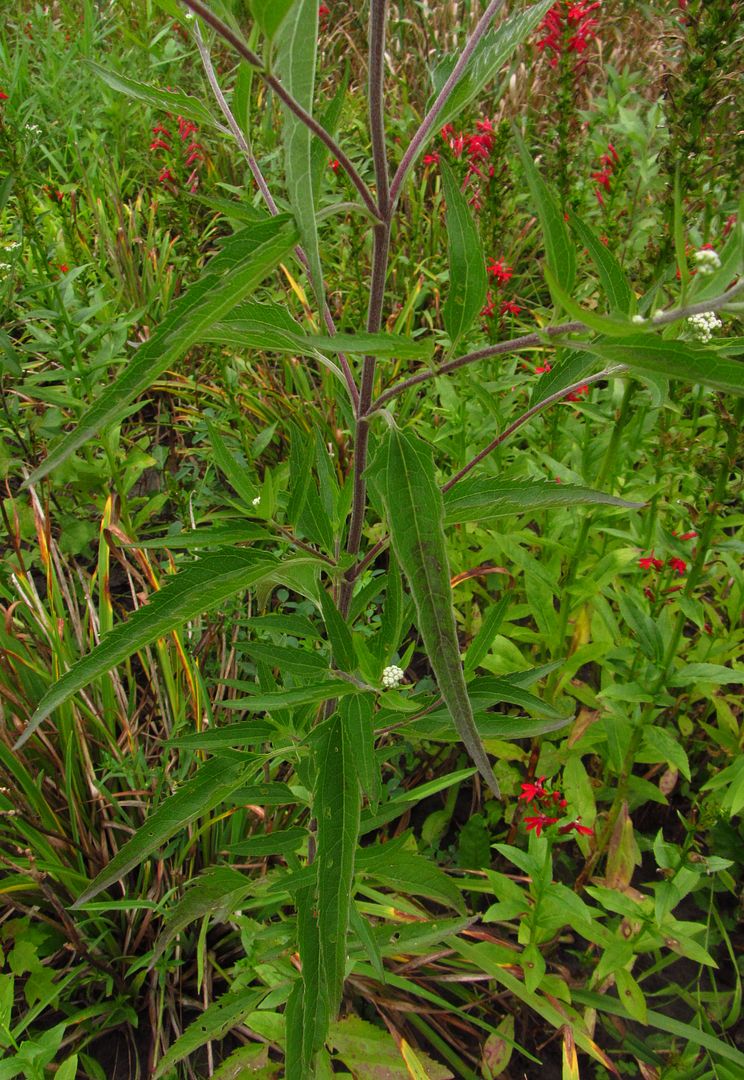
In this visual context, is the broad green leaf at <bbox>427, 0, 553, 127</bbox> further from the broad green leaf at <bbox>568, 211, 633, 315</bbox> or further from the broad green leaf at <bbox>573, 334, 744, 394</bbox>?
the broad green leaf at <bbox>573, 334, 744, 394</bbox>

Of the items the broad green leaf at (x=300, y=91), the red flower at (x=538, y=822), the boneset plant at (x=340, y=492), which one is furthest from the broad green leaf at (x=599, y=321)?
→ the red flower at (x=538, y=822)

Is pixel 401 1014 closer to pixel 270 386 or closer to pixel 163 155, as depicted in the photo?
pixel 270 386

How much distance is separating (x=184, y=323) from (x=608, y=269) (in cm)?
44

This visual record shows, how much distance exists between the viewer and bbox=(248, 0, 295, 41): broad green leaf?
1.70ft

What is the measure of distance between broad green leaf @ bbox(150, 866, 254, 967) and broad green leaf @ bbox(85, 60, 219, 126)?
960mm

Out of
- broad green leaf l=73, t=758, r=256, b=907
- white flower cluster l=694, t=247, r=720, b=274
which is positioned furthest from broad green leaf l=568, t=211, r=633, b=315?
broad green leaf l=73, t=758, r=256, b=907

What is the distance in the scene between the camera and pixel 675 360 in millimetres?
606

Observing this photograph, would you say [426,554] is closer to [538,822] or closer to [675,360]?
[675,360]

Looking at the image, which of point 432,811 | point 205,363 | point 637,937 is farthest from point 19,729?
point 205,363

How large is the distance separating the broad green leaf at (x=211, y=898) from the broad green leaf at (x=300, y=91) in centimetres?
91

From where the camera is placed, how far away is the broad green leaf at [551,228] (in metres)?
0.64

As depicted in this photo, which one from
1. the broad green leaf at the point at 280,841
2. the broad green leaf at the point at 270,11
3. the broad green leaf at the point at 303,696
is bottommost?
the broad green leaf at the point at 280,841

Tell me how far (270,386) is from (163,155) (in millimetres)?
1467

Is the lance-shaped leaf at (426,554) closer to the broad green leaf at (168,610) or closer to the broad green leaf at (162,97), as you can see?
the broad green leaf at (168,610)
